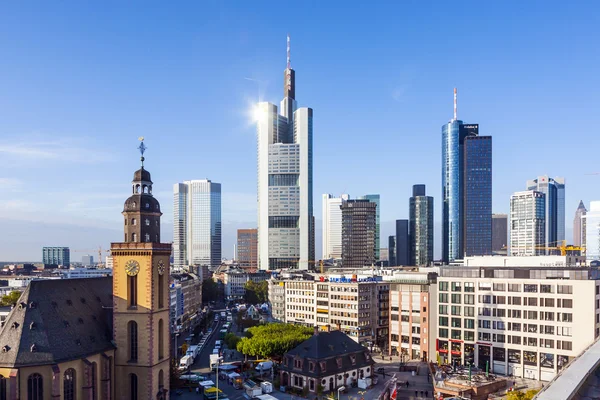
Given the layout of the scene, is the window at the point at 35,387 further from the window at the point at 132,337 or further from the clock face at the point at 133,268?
the clock face at the point at 133,268

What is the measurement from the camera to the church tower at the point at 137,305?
71.6m

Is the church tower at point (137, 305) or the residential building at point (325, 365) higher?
the church tower at point (137, 305)

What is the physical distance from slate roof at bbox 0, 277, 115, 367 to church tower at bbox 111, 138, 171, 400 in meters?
3.52

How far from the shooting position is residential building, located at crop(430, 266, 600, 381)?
98.7 meters

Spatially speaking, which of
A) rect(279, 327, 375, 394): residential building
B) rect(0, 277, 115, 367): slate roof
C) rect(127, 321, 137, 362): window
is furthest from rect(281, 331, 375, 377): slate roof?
rect(0, 277, 115, 367): slate roof

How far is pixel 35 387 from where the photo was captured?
A: 63.5 m

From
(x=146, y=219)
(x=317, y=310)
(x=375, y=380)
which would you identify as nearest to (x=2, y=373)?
(x=146, y=219)

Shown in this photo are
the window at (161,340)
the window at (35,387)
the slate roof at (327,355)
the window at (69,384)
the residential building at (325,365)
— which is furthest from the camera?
the slate roof at (327,355)

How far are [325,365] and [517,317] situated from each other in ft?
143

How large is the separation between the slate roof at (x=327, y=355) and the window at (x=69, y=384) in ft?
127

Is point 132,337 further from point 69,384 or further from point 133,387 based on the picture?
point 69,384

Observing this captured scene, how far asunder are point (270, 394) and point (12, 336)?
41967mm

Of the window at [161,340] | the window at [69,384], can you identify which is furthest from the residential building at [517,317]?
the window at [69,384]

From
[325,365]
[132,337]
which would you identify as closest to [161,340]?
[132,337]
